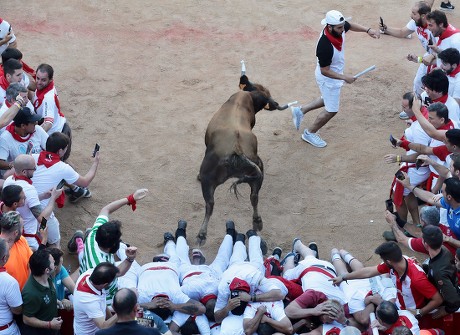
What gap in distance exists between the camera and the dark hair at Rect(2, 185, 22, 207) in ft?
28.8

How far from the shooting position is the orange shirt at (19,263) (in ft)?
27.0

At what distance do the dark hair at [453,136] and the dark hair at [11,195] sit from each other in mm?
4875

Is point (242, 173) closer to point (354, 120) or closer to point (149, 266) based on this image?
point (149, 266)

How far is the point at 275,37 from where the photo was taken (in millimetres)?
15422

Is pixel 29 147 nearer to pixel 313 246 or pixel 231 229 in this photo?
pixel 231 229

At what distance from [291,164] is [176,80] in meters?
2.87

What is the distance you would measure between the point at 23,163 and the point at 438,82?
5244 mm

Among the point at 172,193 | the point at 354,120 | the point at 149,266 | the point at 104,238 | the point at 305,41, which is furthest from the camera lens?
the point at 305,41

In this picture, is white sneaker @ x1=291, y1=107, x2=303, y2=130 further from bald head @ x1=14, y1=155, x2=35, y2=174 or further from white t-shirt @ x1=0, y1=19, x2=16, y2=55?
bald head @ x1=14, y1=155, x2=35, y2=174

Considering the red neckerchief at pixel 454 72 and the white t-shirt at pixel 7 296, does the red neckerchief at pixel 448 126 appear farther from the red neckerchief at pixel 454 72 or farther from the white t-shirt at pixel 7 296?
the white t-shirt at pixel 7 296

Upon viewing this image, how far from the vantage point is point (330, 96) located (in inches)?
496

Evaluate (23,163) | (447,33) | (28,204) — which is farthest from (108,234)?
(447,33)

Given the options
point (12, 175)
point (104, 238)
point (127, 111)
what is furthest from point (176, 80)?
point (104, 238)

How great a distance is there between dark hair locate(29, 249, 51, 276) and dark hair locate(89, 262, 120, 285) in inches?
17.3
